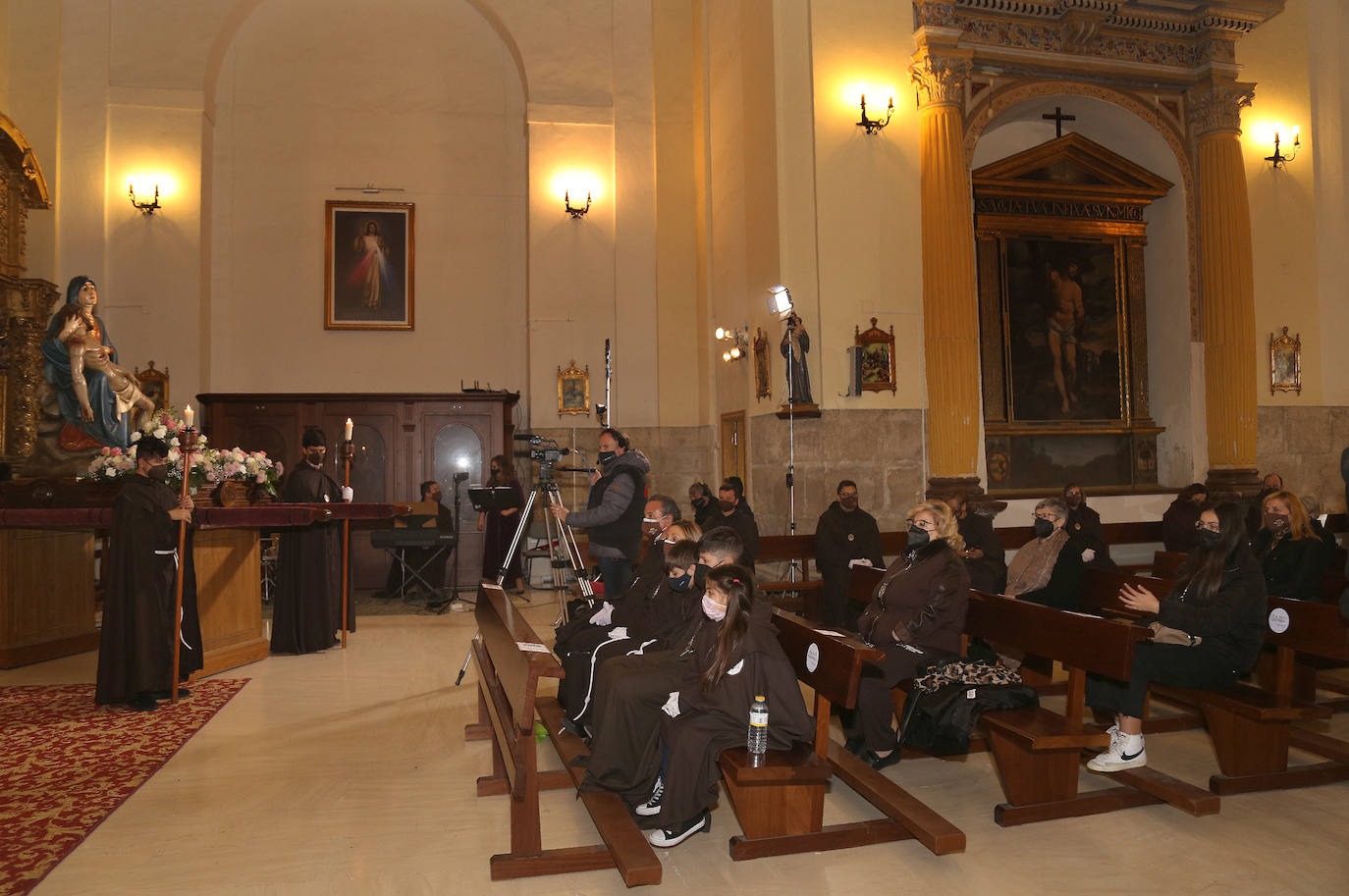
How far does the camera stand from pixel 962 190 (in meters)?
11.4

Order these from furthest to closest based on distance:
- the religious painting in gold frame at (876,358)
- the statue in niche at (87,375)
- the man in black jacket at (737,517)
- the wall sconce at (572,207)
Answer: the wall sconce at (572,207) < the religious painting in gold frame at (876,358) < the statue in niche at (87,375) < the man in black jacket at (737,517)

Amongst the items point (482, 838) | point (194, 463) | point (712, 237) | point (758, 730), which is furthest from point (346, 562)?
point (712, 237)

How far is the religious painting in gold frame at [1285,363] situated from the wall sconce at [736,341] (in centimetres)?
722

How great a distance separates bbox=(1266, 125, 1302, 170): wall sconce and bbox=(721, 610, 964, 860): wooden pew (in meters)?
12.5

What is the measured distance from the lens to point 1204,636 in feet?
15.4

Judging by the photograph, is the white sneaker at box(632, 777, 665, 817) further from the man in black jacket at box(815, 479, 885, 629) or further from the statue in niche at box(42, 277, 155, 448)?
the statue in niche at box(42, 277, 155, 448)

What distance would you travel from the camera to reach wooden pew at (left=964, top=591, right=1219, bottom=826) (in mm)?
4121

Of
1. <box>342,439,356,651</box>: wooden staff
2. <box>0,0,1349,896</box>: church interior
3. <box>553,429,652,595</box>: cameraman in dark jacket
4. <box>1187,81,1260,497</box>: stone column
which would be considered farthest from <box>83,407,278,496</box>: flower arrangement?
<box>1187,81,1260,497</box>: stone column

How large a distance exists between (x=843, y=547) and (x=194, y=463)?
18.1 feet

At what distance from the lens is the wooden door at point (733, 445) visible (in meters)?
12.5

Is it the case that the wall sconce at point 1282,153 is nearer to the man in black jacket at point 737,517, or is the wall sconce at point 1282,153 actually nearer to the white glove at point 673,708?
the man in black jacket at point 737,517

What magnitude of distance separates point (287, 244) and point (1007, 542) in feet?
35.8

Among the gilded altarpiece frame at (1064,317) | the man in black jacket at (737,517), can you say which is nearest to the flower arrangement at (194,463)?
the man in black jacket at (737,517)

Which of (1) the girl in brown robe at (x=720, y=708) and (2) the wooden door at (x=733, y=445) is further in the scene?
(2) the wooden door at (x=733, y=445)
